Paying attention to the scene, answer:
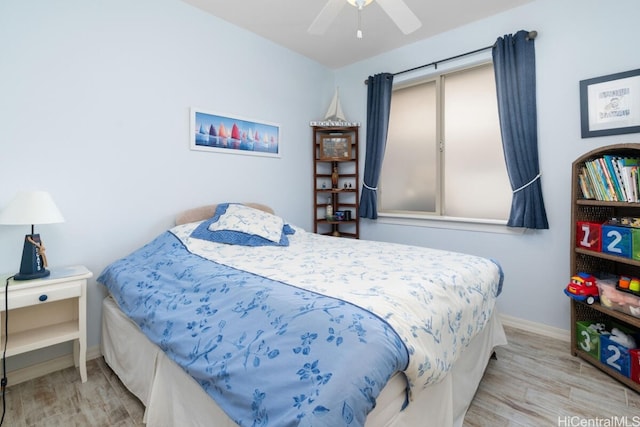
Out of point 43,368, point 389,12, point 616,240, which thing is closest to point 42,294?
point 43,368

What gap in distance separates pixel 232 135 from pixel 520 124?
2.53 metres

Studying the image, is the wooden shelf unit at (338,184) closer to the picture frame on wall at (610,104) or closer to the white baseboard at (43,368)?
the picture frame on wall at (610,104)

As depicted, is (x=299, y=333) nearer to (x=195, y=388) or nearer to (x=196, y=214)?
(x=195, y=388)

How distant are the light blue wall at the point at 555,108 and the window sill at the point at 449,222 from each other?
0.06 metres

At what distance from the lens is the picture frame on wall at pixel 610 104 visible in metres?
2.08

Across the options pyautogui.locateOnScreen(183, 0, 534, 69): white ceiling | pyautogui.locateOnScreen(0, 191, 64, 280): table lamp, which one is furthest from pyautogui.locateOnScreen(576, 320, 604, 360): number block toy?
pyautogui.locateOnScreen(0, 191, 64, 280): table lamp

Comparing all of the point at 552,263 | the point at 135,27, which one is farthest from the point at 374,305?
the point at 135,27

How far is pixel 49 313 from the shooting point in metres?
2.00

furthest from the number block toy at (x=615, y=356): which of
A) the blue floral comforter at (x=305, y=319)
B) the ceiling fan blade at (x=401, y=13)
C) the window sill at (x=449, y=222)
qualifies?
the ceiling fan blade at (x=401, y=13)

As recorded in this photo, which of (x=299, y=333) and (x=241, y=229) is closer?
(x=299, y=333)

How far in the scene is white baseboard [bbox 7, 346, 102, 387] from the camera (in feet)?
6.09

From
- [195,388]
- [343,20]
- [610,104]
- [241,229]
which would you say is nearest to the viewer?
[195,388]

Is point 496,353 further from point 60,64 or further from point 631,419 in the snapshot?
point 60,64

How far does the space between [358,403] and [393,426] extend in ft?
1.00
